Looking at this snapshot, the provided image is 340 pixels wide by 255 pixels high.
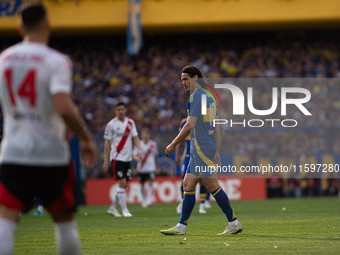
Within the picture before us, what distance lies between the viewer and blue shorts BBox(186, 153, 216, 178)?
9.82 metres

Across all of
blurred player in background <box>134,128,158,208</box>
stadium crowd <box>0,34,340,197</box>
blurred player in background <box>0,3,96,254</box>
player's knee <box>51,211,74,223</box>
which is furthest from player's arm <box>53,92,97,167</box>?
stadium crowd <box>0,34,340,197</box>

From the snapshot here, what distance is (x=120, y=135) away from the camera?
15.6 metres

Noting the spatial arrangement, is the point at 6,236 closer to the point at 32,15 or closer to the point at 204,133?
the point at 32,15

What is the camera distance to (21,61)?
5.08 meters

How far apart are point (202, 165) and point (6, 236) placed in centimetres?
511

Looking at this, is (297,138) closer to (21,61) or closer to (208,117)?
(208,117)

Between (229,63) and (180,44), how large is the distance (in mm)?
3490

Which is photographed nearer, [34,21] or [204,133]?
[34,21]

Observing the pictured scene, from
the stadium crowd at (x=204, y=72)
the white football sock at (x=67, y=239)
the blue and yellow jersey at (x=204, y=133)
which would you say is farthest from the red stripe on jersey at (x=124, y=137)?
the white football sock at (x=67, y=239)

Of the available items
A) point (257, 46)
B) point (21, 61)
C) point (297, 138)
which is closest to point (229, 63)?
point (257, 46)

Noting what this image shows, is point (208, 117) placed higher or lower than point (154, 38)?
lower

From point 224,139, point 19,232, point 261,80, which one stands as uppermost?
point 261,80

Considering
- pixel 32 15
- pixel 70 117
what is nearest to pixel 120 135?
pixel 32 15

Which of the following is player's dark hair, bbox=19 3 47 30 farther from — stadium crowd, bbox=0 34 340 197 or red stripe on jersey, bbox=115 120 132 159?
stadium crowd, bbox=0 34 340 197
